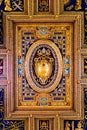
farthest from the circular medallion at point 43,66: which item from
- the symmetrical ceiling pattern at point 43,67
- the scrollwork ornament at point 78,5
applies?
the scrollwork ornament at point 78,5

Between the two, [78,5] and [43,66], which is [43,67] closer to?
[43,66]

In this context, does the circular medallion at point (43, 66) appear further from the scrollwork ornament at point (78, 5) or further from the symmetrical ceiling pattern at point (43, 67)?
the scrollwork ornament at point (78, 5)

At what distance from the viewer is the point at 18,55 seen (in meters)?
2.49

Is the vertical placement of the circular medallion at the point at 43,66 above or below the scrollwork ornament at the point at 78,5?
below

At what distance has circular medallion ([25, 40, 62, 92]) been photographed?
97.7 inches

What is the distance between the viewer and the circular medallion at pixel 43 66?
2482mm

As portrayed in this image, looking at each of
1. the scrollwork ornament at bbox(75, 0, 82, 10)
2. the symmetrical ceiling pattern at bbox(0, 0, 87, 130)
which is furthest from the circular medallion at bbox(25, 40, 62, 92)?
the scrollwork ornament at bbox(75, 0, 82, 10)

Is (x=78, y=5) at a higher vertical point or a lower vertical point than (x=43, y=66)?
higher

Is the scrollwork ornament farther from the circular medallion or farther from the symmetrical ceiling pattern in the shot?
the circular medallion

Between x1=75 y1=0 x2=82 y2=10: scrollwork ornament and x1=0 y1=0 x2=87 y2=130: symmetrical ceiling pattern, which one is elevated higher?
x1=75 y1=0 x2=82 y2=10: scrollwork ornament

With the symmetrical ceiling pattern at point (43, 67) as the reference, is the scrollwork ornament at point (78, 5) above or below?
above

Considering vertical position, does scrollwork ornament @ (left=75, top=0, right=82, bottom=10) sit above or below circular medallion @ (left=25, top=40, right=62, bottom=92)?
above

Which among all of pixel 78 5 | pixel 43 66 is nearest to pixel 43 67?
pixel 43 66

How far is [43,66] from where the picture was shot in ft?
8.12
